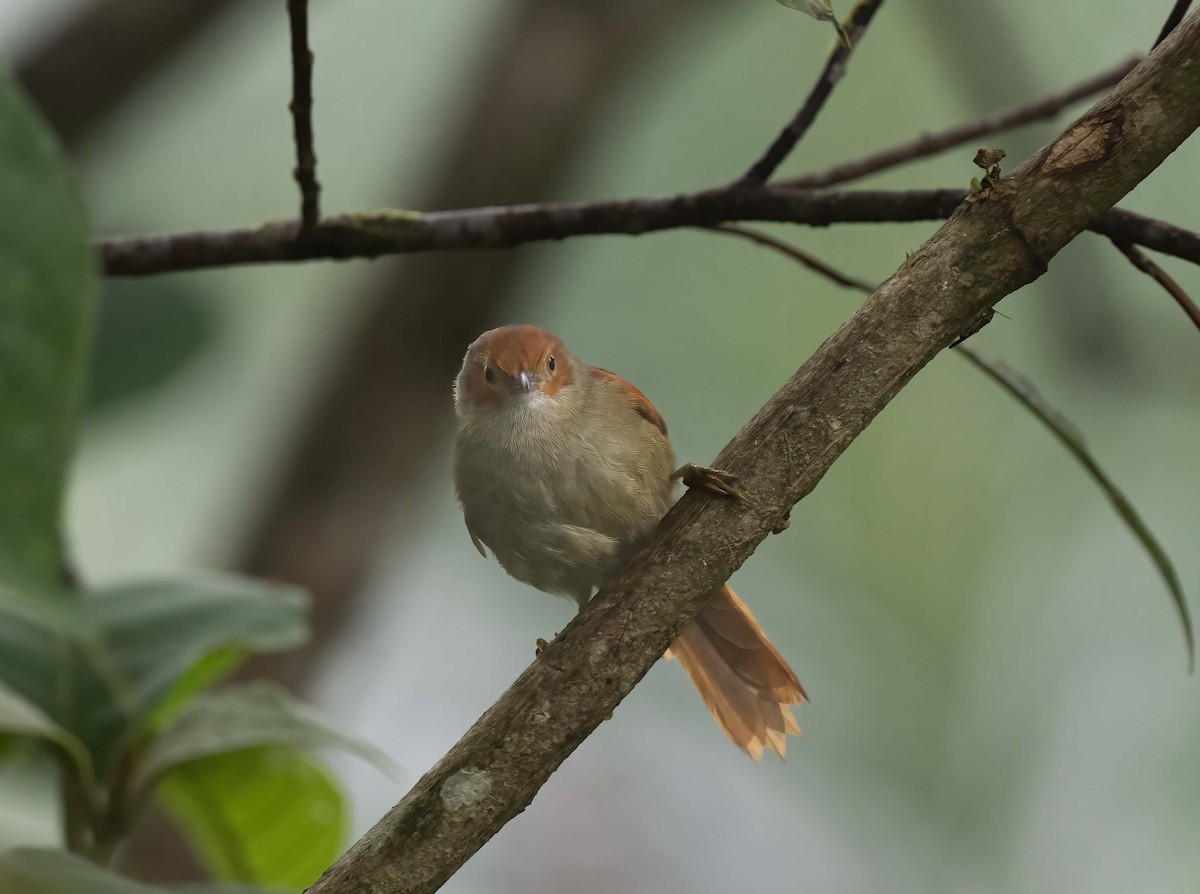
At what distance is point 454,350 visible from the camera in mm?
2977

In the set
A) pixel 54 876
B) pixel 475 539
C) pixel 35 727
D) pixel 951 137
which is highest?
pixel 951 137

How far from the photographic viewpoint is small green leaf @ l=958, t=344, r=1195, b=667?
3.80ft

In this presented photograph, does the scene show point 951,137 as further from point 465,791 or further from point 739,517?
point 465,791

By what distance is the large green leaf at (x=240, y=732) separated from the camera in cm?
142

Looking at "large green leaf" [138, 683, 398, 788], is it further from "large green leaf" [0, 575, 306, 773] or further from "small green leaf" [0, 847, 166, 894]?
"small green leaf" [0, 847, 166, 894]

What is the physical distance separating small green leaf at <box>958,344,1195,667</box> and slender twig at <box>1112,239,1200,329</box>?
0.57 ft

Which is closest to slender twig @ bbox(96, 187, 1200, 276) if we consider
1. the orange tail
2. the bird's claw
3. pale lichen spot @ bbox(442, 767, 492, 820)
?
the bird's claw

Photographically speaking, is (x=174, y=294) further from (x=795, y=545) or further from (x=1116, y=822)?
(x=1116, y=822)

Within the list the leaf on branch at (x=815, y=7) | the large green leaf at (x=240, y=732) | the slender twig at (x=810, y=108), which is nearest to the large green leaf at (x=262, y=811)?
the large green leaf at (x=240, y=732)

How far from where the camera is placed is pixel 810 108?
123cm

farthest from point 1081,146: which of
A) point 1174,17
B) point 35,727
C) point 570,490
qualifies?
point 35,727

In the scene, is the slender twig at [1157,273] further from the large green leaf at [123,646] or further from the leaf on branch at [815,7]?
the large green leaf at [123,646]

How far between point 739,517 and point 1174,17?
0.57 meters

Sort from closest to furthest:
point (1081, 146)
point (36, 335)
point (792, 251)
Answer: point (1081, 146) < point (36, 335) < point (792, 251)
